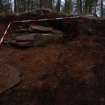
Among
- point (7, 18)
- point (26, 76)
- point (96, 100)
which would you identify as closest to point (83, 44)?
point (26, 76)

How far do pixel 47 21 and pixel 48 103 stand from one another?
5.05m

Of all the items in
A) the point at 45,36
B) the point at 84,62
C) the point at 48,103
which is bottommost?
the point at 48,103

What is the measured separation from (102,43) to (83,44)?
0.59 metres

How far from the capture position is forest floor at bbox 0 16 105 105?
20.7ft

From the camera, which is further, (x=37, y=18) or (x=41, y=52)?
(x=37, y=18)

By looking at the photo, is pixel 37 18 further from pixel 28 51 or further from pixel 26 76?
pixel 26 76

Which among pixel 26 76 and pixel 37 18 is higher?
pixel 37 18

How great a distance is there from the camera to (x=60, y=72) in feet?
23.7

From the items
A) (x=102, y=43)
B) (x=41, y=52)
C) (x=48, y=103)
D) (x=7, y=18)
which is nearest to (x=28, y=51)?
(x=41, y=52)

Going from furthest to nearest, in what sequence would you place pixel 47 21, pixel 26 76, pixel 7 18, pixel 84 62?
pixel 7 18
pixel 47 21
pixel 84 62
pixel 26 76

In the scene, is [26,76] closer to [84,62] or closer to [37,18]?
[84,62]

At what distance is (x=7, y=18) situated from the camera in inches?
466

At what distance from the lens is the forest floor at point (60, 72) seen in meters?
6.31

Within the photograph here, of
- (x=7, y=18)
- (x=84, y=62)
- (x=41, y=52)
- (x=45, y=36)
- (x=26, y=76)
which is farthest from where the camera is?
(x=7, y=18)
